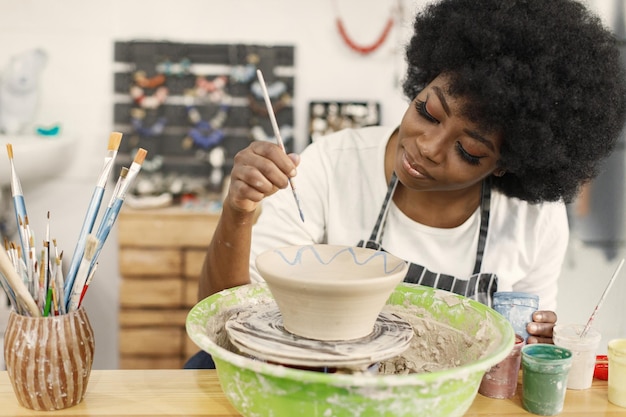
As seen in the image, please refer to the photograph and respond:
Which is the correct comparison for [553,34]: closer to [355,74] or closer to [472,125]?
[472,125]

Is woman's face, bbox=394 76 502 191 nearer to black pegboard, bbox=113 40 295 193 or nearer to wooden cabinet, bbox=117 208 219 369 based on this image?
wooden cabinet, bbox=117 208 219 369

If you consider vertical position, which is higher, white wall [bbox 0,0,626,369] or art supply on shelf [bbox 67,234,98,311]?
white wall [bbox 0,0,626,369]

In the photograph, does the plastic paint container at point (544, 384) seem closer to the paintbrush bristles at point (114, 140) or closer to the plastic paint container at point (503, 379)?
the plastic paint container at point (503, 379)

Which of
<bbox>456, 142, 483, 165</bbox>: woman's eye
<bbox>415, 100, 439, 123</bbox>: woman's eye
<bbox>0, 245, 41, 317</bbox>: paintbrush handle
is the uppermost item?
<bbox>415, 100, 439, 123</bbox>: woman's eye

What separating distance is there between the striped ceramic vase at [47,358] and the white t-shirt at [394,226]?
1.67ft

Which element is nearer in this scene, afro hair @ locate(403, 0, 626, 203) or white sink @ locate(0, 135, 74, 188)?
afro hair @ locate(403, 0, 626, 203)

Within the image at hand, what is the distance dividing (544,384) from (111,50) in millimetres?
2269

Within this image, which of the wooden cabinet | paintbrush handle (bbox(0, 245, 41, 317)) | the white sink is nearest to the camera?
paintbrush handle (bbox(0, 245, 41, 317))

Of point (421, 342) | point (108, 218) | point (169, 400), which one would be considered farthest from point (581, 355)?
point (108, 218)

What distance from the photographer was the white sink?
7.30 ft

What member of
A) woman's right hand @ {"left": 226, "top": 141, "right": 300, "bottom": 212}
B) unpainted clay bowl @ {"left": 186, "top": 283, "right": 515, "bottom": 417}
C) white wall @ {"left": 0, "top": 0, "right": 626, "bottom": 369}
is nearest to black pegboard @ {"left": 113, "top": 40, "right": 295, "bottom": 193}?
white wall @ {"left": 0, "top": 0, "right": 626, "bottom": 369}

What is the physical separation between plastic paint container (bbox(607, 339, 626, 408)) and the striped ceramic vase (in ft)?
2.38

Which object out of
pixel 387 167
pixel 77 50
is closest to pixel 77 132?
pixel 77 50

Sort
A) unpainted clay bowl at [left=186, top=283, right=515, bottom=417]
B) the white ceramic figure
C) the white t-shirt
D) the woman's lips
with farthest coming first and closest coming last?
the white ceramic figure, the white t-shirt, the woman's lips, unpainted clay bowl at [left=186, top=283, right=515, bottom=417]
